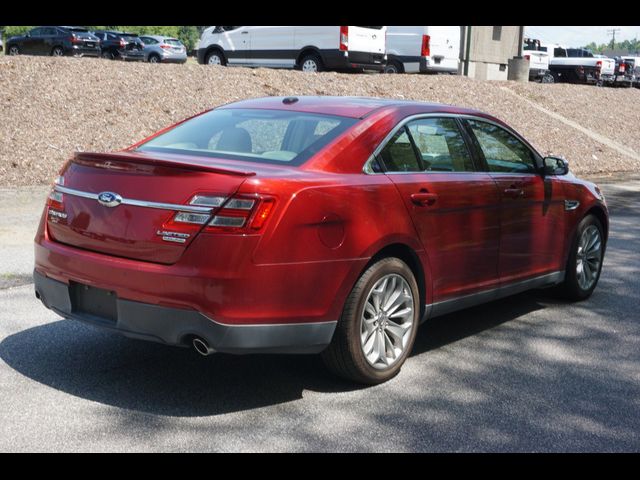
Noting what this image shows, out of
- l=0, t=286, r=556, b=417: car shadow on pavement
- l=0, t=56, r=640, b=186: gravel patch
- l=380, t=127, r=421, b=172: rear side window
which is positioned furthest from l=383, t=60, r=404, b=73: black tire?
l=380, t=127, r=421, b=172: rear side window

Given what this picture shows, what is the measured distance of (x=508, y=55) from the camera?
99.9ft

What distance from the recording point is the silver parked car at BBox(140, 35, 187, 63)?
121ft

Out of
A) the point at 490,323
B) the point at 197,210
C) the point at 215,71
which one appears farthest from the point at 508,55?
the point at 197,210

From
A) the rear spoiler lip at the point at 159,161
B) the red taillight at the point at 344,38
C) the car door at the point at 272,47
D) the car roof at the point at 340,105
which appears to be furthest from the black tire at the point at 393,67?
the rear spoiler lip at the point at 159,161

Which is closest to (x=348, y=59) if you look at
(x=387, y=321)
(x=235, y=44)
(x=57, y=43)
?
(x=235, y=44)

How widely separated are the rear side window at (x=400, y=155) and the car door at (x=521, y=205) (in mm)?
783

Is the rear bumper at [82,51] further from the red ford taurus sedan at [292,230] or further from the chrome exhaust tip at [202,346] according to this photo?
the chrome exhaust tip at [202,346]

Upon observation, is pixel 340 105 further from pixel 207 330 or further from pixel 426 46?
pixel 426 46

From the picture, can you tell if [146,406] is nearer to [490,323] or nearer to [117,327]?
[117,327]

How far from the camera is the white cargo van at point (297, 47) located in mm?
21375

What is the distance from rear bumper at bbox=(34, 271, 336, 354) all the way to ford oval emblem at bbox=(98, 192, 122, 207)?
493 millimetres

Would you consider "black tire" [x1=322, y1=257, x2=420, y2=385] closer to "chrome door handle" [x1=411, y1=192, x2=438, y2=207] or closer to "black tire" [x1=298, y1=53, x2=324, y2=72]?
"chrome door handle" [x1=411, y1=192, x2=438, y2=207]

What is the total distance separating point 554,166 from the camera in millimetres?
6543

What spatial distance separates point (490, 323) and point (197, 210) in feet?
9.80
